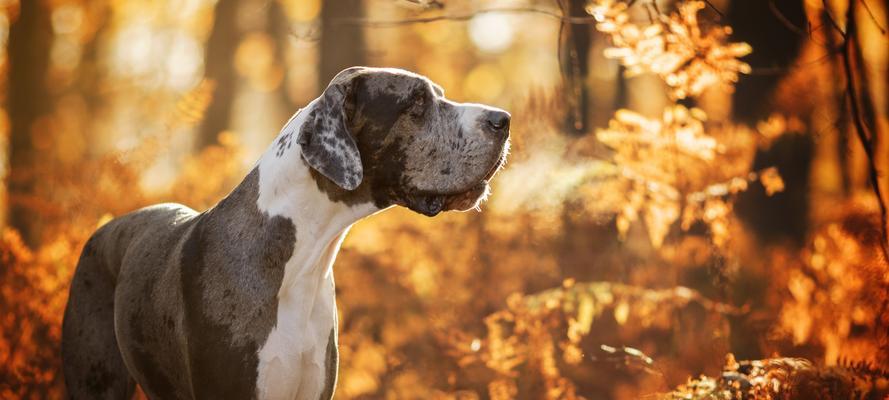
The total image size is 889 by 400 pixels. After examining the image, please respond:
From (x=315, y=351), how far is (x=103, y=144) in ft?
59.8

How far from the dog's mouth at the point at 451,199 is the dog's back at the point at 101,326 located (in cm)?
161

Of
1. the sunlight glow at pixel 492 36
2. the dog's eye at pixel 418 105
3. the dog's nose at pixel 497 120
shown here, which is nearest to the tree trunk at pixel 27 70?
the sunlight glow at pixel 492 36

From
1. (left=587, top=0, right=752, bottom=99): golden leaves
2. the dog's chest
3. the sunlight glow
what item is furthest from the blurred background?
the sunlight glow

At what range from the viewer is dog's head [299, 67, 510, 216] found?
3.78 meters

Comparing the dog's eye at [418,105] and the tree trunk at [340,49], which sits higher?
the dog's eye at [418,105]

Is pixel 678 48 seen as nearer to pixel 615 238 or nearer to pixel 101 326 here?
pixel 615 238

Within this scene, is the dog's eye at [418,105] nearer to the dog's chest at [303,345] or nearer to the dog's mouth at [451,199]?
the dog's mouth at [451,199]

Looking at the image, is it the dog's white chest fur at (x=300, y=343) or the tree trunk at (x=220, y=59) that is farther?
the tree trunk at (x=220, y=59)

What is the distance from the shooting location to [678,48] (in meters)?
5.47

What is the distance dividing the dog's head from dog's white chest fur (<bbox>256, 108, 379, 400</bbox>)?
155 mm

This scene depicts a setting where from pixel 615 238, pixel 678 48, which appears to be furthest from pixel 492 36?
pixel 678 48

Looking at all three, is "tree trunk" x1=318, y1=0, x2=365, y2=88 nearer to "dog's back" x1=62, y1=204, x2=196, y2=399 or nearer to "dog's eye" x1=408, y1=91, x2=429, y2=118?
"dog's back" x1=62, y1=204, x2=196, y2=399

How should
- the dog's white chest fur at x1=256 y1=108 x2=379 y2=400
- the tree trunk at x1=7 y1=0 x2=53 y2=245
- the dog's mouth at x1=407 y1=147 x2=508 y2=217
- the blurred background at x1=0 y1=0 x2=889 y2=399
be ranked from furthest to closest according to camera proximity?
the tree trunk at x1=7 y1=0 x2=53 y2=245 < the blurred background at x1=0 y1=0 x2=889 y2=399 < the dog's mouth at x1=407 y1=147 x2=508 y2=217 < the dog's white chest fur at x1=256 y1=108 x2=379 y2=400

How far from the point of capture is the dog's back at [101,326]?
16.2ft
